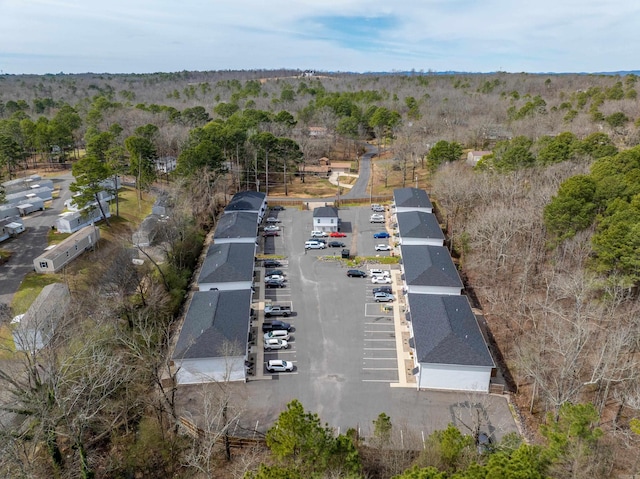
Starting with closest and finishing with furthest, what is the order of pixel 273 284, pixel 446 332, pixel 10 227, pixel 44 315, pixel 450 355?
pixel 450 355, pixel 44 315, pixel 446 332, pixel 273 284, pixel 10 227

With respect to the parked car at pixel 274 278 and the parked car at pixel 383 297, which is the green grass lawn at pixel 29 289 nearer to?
the parked car at pixel 274 278

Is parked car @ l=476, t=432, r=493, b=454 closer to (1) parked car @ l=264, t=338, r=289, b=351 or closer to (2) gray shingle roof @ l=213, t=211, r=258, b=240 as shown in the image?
(1) parked car @ l=264, t=338, r=289, b=351

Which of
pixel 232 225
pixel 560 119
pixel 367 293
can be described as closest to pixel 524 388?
pixel 367 293

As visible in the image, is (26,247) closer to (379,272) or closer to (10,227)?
(10,227)

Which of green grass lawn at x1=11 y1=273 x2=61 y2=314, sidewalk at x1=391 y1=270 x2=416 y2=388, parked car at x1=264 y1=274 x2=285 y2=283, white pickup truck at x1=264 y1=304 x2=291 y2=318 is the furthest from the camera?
parked car at x1=264 y1=274 x2=285 y2=283

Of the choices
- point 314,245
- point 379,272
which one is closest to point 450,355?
point 379,272

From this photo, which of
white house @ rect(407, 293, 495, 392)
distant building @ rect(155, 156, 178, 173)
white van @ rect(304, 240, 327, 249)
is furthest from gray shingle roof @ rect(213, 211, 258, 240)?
distant building @ rect(155, 156, 178, 173)

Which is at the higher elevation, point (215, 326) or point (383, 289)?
point (215, 326)
